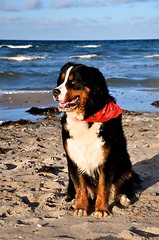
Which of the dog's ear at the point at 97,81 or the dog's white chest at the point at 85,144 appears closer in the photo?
the dog's ear at the point at 97,81

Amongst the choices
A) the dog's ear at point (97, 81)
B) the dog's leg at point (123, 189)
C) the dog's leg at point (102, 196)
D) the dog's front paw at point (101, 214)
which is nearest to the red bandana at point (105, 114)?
the dog's ear at point (97, 81)

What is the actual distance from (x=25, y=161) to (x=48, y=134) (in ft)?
6.17

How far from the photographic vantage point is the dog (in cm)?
429

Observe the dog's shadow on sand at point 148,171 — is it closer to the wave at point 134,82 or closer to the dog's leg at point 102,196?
the dog's leg at point 102,196

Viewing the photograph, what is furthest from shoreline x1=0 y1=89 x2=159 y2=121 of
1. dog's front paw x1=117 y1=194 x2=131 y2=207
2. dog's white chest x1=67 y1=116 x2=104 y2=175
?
dog's white chest x1=67 y1=116 x2=104 y2=175

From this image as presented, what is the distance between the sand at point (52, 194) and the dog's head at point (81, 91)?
1.08 metres

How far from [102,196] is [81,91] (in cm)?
110

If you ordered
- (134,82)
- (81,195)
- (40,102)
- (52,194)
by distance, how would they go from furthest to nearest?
(134,82), (40,102), (52,194), (81,195)

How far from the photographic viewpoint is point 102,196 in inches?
179

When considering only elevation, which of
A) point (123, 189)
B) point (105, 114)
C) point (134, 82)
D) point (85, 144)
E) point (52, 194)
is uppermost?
point (105, 114)

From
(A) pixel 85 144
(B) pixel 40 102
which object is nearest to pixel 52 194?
(A) pixel 85 144

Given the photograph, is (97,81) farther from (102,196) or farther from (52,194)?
(52,194)

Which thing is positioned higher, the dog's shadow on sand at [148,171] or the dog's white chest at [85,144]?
the dog's white chest at [85,144]

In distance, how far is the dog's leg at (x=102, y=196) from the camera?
4.51 metres
